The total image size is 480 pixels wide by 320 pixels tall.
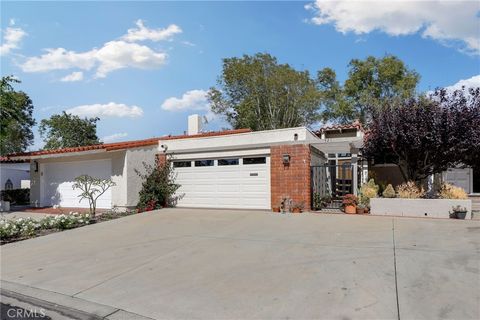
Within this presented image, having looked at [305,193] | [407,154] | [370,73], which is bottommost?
[305,193]

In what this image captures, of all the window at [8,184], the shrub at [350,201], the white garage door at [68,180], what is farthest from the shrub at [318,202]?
the window at [8,184]

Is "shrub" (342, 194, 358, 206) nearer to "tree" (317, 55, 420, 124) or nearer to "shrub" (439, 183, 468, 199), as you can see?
"shrub" (439, 183, 468, 199)

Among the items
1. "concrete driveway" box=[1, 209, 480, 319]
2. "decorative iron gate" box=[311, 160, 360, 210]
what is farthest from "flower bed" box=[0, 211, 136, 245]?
"decorative iron gate" box=[311, 160, 360, 210]

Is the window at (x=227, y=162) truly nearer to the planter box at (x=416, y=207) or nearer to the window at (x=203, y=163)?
the window at (x=203, y=163)

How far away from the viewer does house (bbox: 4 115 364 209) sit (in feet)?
41.7

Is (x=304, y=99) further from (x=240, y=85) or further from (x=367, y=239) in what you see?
(x=367, y=239)

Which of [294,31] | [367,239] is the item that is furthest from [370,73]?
[367,239]

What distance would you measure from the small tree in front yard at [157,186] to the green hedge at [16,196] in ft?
32.0

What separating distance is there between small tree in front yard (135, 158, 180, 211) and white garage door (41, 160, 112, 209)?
160 centimetres

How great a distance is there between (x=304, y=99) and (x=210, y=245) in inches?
900

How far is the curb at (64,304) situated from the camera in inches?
181

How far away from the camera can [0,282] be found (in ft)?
20.3

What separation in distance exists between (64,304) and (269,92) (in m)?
25.5

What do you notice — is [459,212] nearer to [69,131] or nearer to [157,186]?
[157,186]
